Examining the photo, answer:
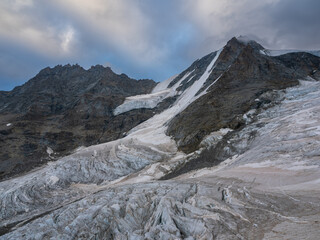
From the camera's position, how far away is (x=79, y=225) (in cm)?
1330

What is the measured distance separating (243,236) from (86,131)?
75.2m

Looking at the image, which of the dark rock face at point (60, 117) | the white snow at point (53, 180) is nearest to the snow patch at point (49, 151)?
the dark rock face at point (60, 117)

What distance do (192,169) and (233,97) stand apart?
79.2ft

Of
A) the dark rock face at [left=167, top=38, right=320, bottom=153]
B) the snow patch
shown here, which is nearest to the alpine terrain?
the dark rock face at [left=167, top=38, right=320, bottom=153]

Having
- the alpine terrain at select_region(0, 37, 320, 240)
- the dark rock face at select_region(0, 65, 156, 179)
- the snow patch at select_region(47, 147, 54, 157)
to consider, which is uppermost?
the dark rock face at select_region(0, 65, 156, 179)

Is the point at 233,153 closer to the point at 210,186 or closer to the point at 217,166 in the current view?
the point at 217,166

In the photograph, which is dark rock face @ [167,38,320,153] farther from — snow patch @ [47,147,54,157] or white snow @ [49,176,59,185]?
snow patch @ [47,147,54,157]

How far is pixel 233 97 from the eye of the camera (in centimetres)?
4497

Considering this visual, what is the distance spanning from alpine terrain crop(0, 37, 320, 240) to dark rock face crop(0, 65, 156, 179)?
72cm

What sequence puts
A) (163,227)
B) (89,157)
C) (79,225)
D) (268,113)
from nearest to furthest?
(163,227) → (79,225) → (268,113) → (89,157)

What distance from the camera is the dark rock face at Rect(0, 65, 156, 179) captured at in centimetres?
6053

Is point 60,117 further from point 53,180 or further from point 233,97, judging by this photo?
point 233,97

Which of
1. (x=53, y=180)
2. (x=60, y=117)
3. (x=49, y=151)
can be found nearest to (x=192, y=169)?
(x=53, y=180)

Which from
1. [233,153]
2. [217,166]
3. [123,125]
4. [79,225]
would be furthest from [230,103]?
[123,125]
